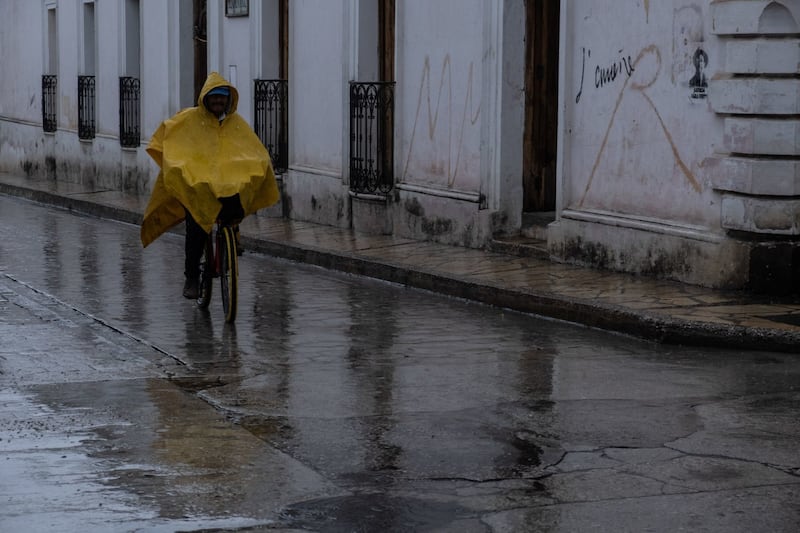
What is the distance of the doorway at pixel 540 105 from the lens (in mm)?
15523

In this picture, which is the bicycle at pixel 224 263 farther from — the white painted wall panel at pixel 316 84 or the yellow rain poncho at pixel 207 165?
the white painted wall panel at pixel 316 84

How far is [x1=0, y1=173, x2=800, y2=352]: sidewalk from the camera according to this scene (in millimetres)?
10383

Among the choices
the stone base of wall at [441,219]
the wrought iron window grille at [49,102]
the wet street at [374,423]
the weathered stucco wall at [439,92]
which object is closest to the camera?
the wet street at [374,423]

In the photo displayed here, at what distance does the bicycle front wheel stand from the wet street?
219mm

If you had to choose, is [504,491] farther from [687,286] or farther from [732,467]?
[687,286]

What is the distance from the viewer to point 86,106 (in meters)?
28.9

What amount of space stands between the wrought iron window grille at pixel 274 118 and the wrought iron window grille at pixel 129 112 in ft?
17.9

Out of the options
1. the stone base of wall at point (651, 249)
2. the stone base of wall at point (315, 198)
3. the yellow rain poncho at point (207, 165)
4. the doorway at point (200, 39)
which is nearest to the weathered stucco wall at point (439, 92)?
the stone base of wall at point (315, 198)

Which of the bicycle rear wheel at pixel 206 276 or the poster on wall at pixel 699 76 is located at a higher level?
the poster on wall at pixel 699 76

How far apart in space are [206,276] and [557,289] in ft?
8.60

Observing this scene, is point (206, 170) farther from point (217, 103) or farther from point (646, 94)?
point (646, 94)

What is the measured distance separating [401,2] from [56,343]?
823cm

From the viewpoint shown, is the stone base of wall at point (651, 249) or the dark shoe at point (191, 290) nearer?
the dark shoe at point (191, 290)

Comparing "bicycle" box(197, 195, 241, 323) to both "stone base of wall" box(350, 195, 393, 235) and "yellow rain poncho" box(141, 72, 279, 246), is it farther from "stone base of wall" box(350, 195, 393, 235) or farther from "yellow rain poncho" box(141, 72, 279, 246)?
"stone base of wall" box(350, 195, 393, 235)
